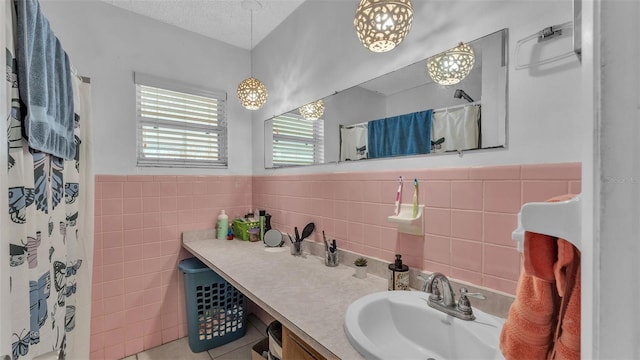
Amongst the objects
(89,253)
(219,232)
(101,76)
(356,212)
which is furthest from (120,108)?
(356,212)

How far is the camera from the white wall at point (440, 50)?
2.88 feet

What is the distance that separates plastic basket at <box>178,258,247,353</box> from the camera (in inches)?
79.9

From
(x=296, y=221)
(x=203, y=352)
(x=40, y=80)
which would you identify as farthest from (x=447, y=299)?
(x=203, y=352)

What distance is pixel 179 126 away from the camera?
2264 mm

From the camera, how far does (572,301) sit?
0.38m

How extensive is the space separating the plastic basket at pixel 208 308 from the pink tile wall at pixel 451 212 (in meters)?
0.96

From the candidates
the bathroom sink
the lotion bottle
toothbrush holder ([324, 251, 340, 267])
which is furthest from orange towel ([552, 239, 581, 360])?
the lotion bottle

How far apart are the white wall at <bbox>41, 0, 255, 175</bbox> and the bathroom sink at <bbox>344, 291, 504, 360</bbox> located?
1.82 meters

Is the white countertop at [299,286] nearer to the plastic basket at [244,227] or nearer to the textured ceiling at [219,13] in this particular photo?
the plastic basket at [244,227]

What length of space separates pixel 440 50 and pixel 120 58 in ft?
7.04

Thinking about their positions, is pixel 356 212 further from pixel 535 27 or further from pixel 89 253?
pixel 89 253

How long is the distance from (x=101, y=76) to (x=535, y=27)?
8.10 ft

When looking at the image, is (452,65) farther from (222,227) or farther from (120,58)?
(120,58)

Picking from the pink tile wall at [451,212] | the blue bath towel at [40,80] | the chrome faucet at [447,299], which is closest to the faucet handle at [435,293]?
the chrome faucet at [447,299]
